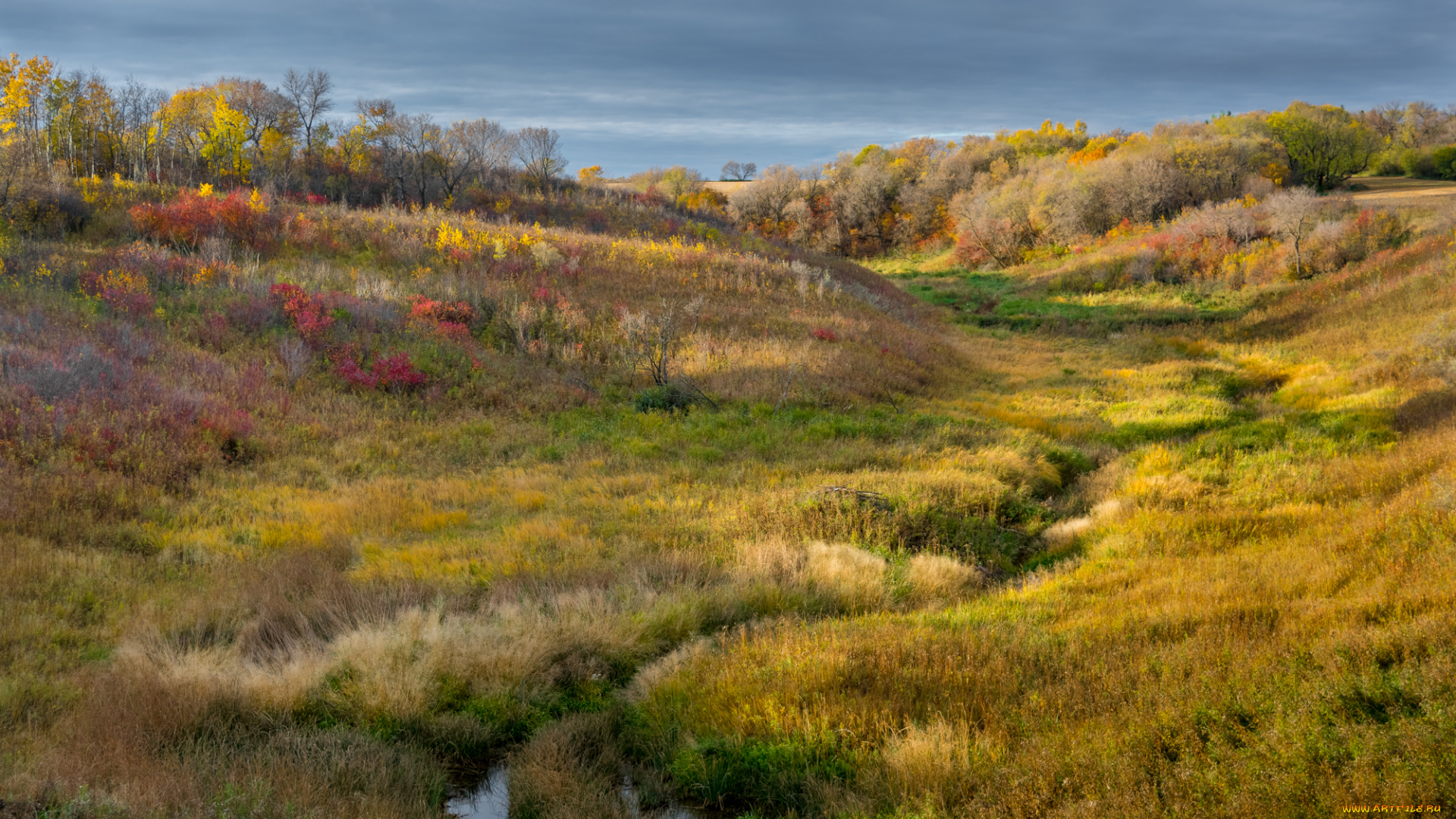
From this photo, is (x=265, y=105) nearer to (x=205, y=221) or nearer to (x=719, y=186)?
(x=205, y=221)

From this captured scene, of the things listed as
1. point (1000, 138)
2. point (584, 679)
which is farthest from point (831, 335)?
point (1000, 138)

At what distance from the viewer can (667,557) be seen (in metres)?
7.56

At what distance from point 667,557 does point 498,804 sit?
3.26 m

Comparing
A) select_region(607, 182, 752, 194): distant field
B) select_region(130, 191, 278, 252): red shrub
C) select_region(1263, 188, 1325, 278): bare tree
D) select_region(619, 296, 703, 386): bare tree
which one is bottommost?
select_region(619, 296, 703, 386): bare tree

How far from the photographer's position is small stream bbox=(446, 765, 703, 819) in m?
4.37

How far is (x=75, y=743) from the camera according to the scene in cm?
422

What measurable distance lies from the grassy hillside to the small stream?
0.33 feet

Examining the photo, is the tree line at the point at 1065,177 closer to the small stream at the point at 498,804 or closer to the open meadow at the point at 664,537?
the open meadow at the point at 664,537

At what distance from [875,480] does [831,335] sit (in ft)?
32.0

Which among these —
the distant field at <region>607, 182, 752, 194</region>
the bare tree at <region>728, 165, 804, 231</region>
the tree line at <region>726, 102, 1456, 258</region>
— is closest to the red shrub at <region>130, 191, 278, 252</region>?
the tree line at <region>726, 102, 1456, 258</region>

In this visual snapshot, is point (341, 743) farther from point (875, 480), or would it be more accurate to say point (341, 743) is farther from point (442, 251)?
point (442, 251)

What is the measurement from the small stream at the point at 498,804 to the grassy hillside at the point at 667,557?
10cm

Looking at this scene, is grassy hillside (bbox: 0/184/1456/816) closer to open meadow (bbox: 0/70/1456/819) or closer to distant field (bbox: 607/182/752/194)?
open meadow (bbox: 0/70/1456/819)

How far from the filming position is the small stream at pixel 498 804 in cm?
437
